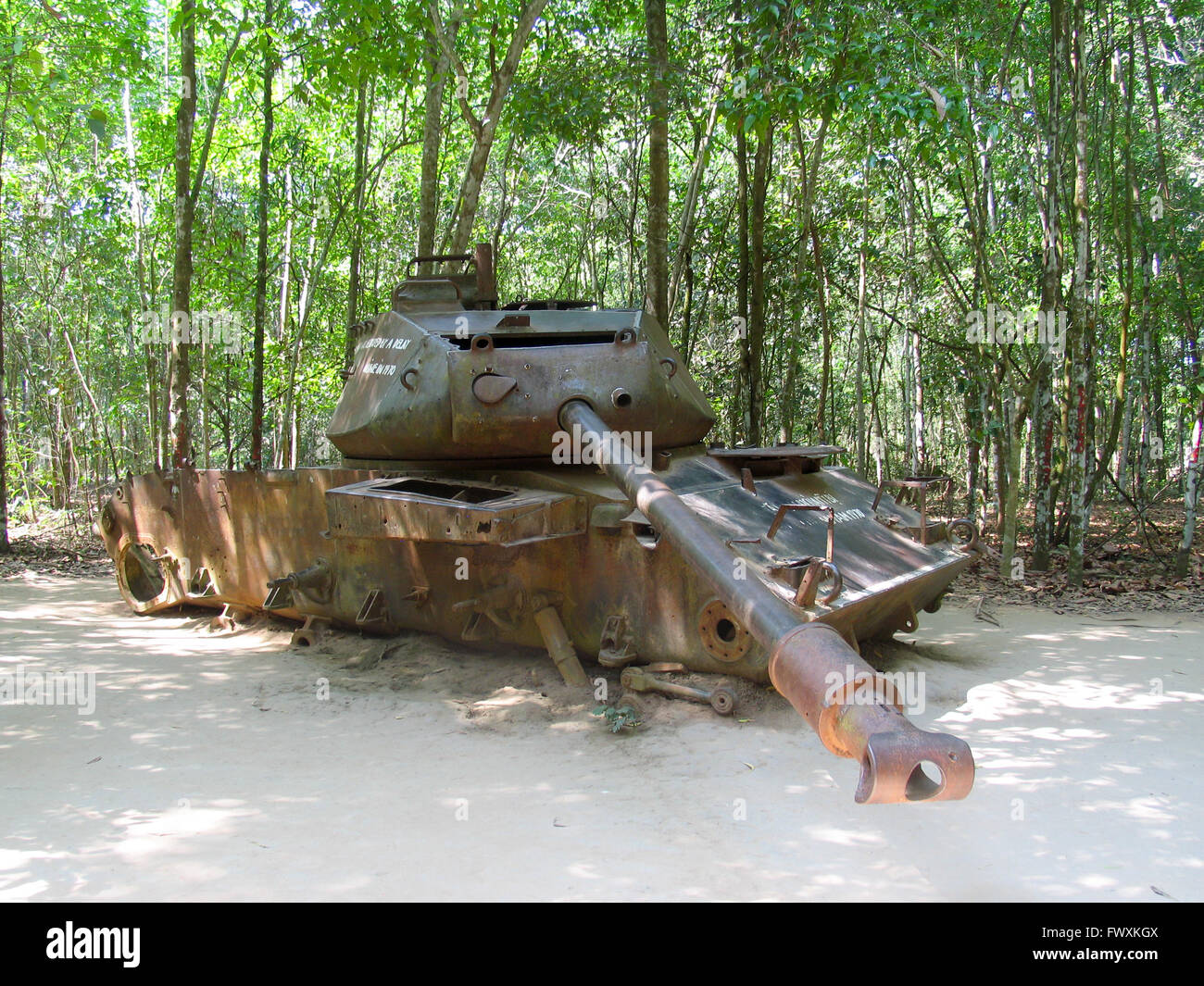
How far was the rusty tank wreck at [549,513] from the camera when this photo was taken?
5.12m

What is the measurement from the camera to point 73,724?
16.8 ft

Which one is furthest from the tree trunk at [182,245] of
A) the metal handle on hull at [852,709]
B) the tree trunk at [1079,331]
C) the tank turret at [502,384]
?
the tree trunk at [1079,331]

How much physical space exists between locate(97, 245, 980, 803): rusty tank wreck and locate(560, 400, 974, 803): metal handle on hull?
0.86 meters

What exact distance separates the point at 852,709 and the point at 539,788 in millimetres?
2252

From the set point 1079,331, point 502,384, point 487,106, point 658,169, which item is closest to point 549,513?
point 502,384

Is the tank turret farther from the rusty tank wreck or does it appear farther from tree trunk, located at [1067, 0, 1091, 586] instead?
tree trunk, located at [1067, 0, 1091, 586]

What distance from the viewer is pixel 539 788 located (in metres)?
4.25

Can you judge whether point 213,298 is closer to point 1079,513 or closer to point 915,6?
point 915,6

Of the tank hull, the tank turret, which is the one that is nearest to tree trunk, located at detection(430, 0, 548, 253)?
the tank turret

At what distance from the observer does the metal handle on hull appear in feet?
7.06

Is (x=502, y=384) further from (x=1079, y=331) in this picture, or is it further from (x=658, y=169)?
(x=1079, y=331)

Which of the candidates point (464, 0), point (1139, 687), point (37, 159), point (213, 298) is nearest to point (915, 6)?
point (464, 0)

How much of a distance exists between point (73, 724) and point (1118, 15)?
1488 centimetres

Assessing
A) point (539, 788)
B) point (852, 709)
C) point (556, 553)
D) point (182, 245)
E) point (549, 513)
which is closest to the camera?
point (852, 709)
